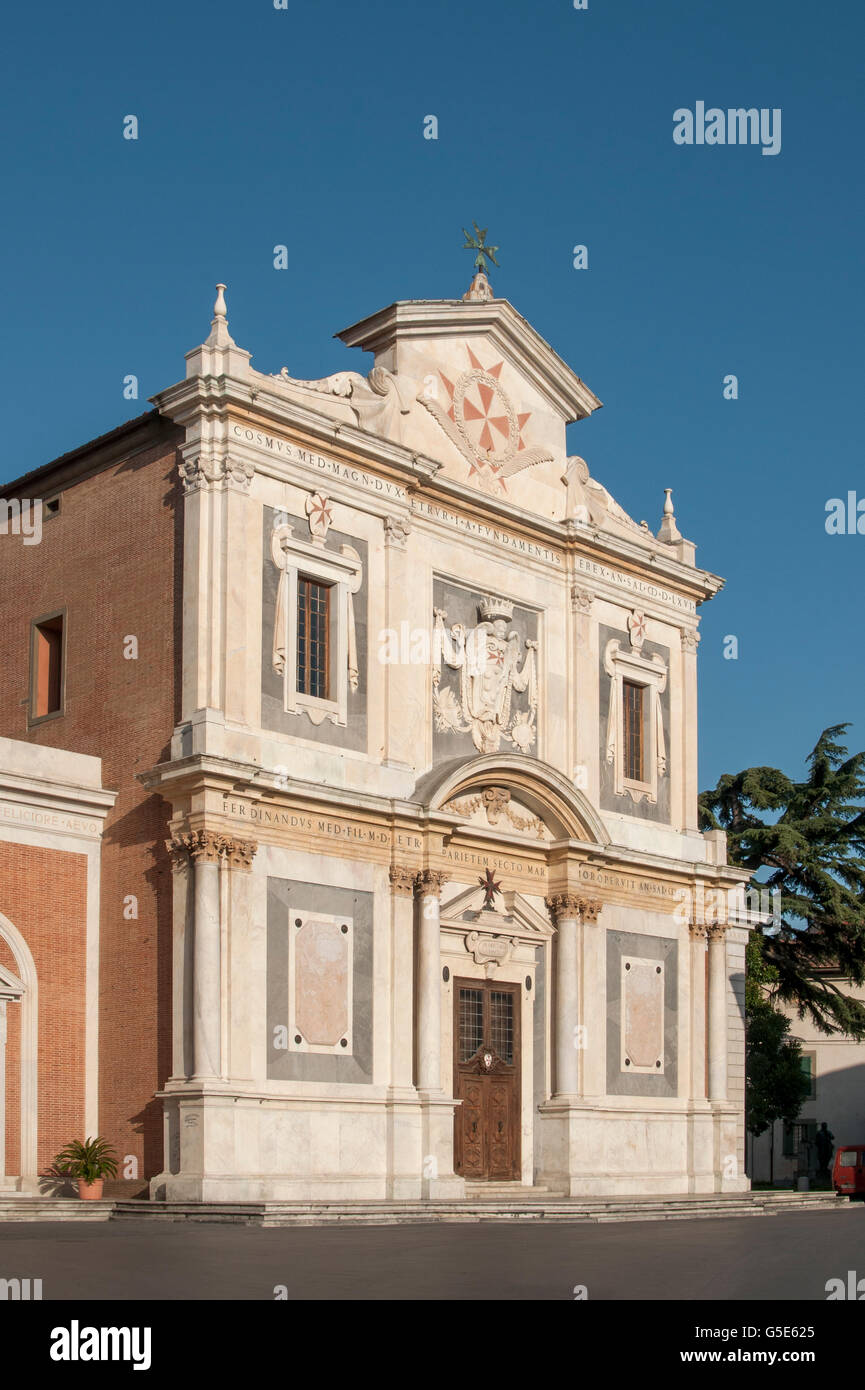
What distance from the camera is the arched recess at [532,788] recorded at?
88.8 feet

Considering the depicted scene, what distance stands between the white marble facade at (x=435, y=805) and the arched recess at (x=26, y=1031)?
2163 millimetres

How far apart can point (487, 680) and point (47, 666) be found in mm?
7169

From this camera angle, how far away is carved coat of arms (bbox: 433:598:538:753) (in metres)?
28.1

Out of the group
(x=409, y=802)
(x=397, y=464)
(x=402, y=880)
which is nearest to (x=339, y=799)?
(x=409, y=802)

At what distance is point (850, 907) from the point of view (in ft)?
142

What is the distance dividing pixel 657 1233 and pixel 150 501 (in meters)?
12.8

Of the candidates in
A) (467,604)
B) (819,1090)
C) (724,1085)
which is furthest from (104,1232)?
(819,1090)

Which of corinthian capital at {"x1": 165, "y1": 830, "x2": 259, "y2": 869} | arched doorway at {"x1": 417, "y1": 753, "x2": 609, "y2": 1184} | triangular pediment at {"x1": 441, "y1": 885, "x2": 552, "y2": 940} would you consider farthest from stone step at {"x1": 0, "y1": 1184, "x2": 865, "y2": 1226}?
corinthian capital at {"x1": 165, "y1": 830, "x2": 259, "y2": 869}

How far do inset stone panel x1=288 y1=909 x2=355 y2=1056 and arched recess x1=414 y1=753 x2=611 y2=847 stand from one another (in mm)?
2770

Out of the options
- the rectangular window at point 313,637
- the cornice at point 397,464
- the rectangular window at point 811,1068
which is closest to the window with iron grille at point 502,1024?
the rectangular window at point 313,637

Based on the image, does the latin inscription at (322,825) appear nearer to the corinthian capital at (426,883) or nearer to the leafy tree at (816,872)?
the corinthian capital at (426,883)

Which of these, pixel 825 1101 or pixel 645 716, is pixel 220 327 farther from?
pixel 825 1101

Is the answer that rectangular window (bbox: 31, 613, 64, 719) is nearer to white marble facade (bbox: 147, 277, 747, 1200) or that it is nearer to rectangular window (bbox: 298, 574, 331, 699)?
white marble facade (bbox: 147, 277, 747, 1200)

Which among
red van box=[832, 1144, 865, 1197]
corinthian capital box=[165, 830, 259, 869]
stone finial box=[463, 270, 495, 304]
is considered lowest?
red van box=[832, 1144, 865, 1197]
